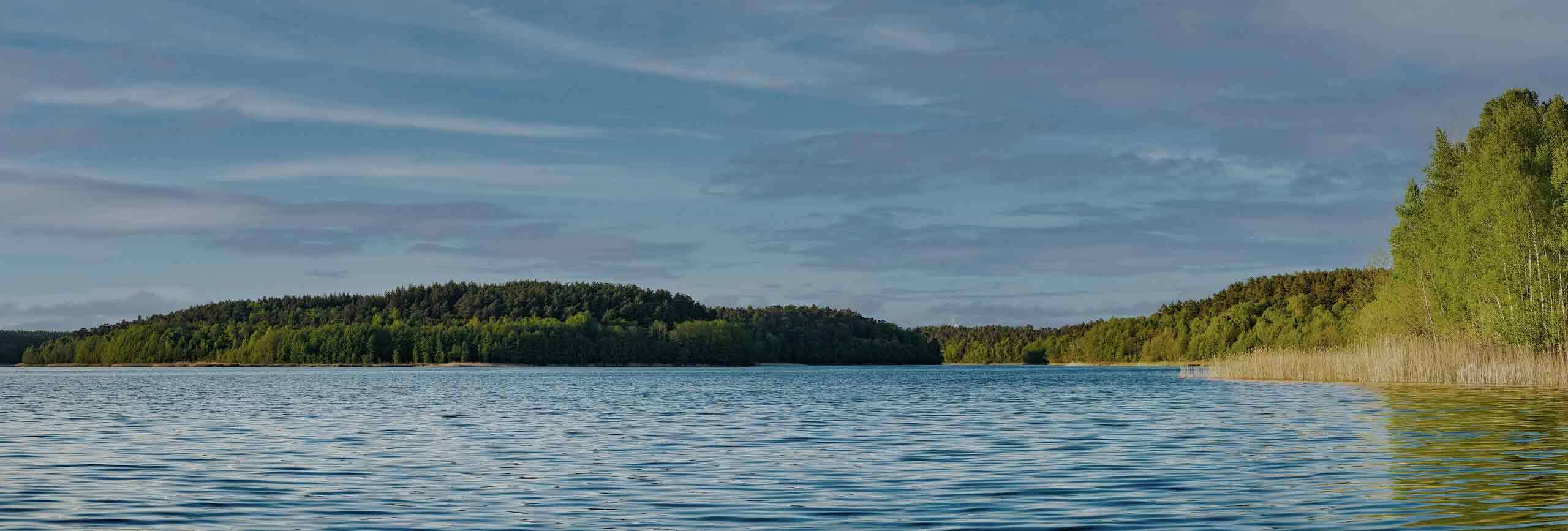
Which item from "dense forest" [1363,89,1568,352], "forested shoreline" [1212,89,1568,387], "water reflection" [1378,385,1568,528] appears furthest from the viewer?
"dense forest" [1363,89,1568,352]

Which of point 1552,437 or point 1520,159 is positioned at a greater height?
point 1520,159

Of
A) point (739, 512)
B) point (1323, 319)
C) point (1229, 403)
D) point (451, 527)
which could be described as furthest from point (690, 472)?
Result: point (1323, 319)

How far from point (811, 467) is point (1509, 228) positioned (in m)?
53.2

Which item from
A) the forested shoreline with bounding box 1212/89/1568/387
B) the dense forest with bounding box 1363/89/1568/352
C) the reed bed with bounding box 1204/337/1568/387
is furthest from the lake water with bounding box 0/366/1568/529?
the dense forest with bounding box 1363/89/1568/352

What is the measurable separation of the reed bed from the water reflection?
48.0 feet

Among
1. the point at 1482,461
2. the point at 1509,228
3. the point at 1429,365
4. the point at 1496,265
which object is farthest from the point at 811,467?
the point at 1496,265

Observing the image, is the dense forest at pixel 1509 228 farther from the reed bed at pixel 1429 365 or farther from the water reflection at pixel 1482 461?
the water reflection at pixel 1482 461

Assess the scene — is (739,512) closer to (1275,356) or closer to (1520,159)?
(1520,159)

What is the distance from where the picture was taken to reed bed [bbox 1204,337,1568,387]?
59156 millimetres

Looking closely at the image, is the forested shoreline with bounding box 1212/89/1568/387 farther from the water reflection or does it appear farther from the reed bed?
the water reflection

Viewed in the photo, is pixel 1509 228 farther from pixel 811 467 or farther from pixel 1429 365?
pixel 811 467

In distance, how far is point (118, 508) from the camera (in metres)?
19.4

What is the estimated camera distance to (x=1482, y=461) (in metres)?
24.6

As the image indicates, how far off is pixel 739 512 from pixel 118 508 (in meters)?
8.71
